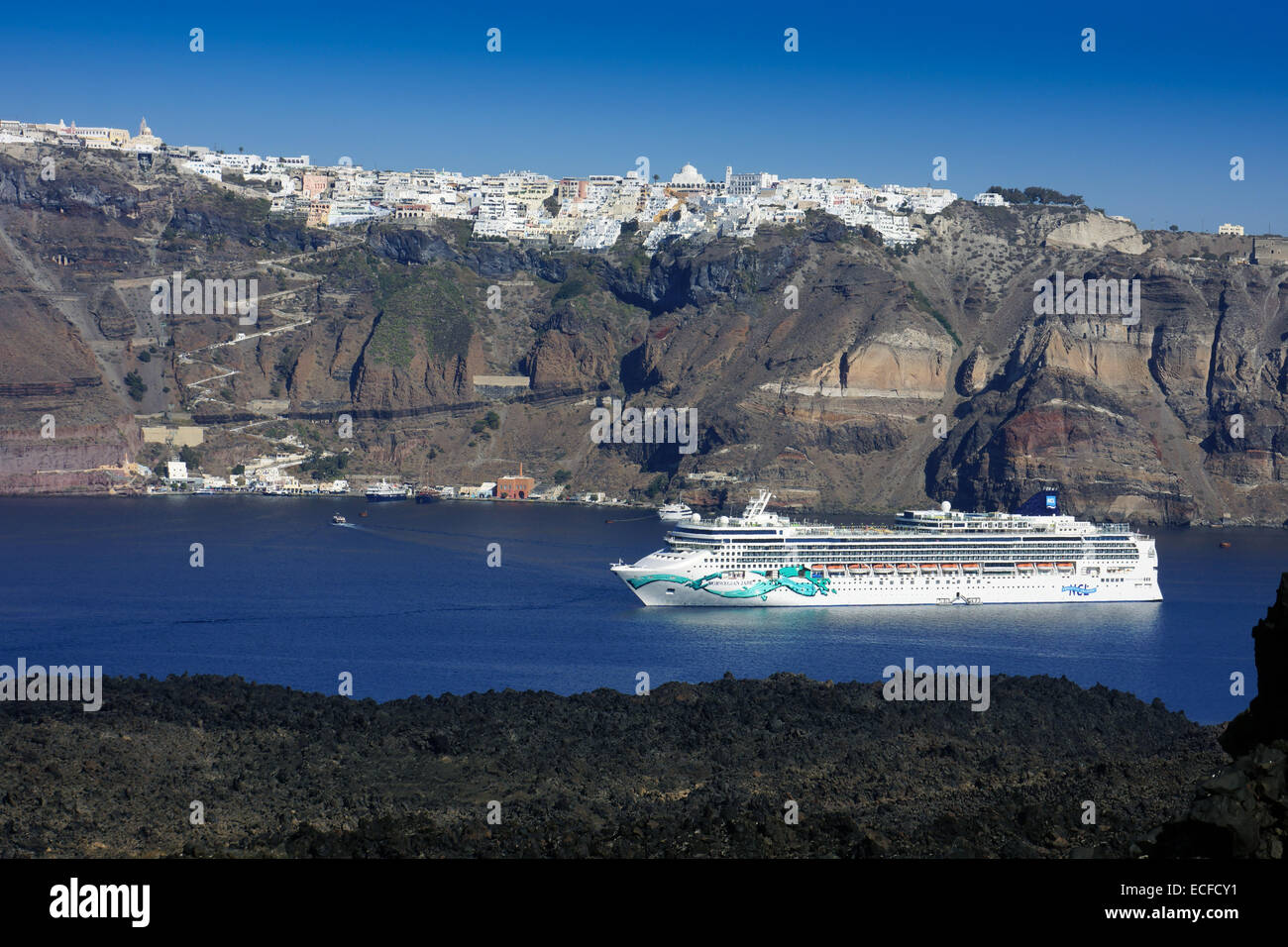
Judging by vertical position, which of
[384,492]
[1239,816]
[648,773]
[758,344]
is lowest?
[648,773]

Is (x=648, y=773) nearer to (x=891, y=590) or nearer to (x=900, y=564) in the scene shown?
(x=891, y=590)

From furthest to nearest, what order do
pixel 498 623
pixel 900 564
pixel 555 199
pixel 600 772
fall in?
pixel 555 199
pixel 900 564
pixel 498 623
pixel 600 772

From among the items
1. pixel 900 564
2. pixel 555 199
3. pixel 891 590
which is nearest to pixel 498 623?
pixel 891 590

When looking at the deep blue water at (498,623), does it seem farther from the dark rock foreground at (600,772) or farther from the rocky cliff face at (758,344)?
the rocky cliff face at (758,344)

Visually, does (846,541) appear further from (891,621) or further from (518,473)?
(518,473)

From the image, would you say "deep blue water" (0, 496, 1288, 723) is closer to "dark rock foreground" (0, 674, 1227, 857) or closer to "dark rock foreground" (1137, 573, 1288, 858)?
"dark rock foreground" (0, 674, 1227, 857)

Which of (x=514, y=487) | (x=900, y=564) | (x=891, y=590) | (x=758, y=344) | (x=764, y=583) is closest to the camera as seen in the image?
Answer: (x=764, y=583)

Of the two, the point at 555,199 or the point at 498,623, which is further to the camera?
the point at 555,199
